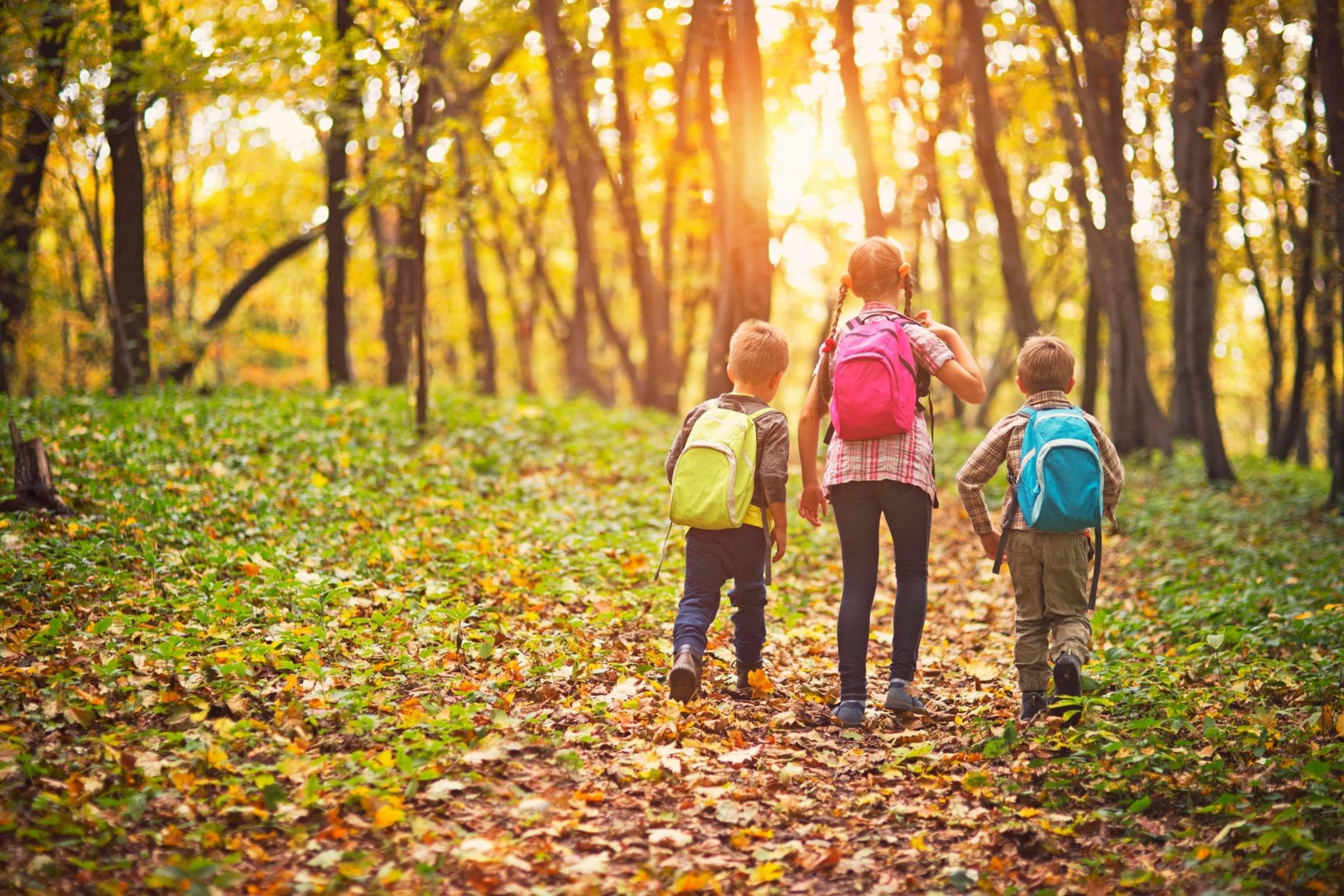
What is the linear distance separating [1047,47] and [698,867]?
1328 cm

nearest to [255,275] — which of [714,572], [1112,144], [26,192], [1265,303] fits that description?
[26,192]

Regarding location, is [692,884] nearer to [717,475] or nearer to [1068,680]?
[717,475]

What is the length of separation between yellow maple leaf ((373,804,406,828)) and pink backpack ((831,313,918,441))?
2454 mm

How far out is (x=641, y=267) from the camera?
55.1 ft

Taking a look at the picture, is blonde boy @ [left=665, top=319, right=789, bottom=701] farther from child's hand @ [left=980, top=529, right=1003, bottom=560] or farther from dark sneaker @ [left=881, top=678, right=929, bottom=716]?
child's hand @ [left=980, top=529, right=1003, bottom=560]

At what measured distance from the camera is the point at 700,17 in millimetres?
11273

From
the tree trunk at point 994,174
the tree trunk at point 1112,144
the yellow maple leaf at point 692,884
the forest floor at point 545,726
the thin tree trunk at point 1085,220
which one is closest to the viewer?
the yellow maple leaf at point 692,884

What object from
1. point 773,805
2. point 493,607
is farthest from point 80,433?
point 773,805

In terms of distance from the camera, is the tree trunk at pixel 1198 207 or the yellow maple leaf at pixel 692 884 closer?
the yellow maple leaf at pixel 692 884

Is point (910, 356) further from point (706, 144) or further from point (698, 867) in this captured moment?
point (706, 144)

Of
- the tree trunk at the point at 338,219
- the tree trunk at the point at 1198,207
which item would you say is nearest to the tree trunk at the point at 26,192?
the tree trunk at the point at 338,219

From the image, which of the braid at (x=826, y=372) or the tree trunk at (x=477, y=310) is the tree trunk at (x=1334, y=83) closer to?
the braid at (x=826, y=372)

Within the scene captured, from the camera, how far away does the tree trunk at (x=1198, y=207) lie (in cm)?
1171

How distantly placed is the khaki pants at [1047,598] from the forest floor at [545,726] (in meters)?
0.30
